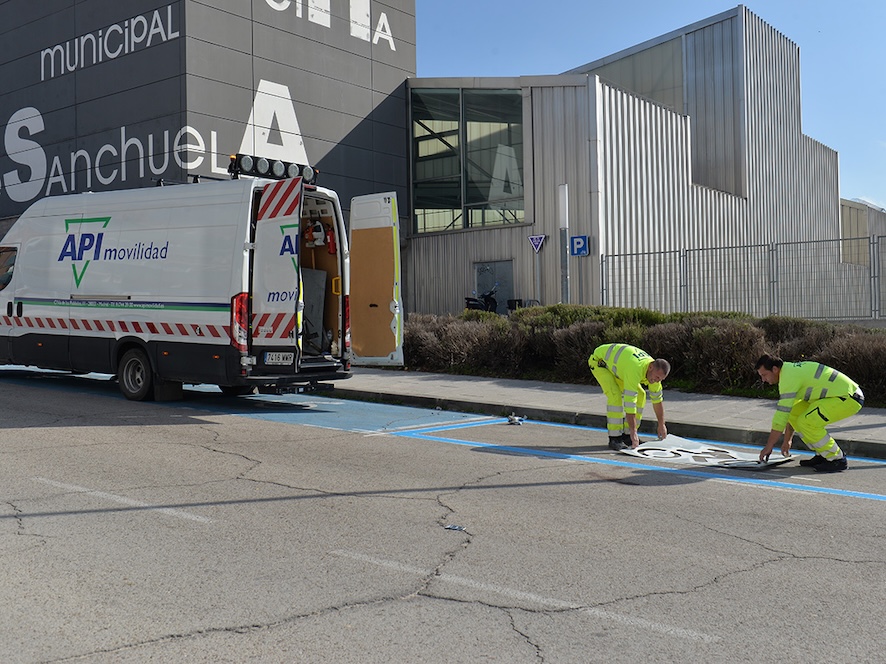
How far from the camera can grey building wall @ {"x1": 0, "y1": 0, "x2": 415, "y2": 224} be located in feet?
72.2

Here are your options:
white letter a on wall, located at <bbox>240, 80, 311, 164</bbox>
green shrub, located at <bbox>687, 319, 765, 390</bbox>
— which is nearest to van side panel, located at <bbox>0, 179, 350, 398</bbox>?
green shrub, located at <bbox>687, 319, 765, 390</bbox>

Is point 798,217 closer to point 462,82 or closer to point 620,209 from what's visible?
point 620,209

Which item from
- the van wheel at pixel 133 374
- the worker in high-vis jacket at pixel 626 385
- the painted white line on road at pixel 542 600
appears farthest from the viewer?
the van wheel at pixel 133 374

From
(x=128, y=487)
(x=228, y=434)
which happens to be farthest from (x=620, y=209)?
(x=128, y=487)

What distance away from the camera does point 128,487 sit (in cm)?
690

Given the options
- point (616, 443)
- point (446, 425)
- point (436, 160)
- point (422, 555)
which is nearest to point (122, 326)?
point (446, 425)

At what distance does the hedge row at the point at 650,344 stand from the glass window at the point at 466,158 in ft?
23.0

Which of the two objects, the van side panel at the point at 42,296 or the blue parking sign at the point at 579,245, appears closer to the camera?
the van side panel at the point at 42,296

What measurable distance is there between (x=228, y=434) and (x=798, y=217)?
1091 inches

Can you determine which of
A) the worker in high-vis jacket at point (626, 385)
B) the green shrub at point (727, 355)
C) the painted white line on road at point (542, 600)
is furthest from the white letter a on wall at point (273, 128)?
the painted white line on road at point (542, 600)

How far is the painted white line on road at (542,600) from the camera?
4.04m

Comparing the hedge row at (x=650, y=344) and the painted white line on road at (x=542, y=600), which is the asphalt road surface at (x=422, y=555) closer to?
the painted white line on road at (x=542, y=600)

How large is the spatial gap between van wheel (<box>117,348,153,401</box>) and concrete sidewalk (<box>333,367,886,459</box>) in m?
3.12

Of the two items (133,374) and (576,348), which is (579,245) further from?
(133,374)
